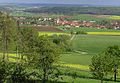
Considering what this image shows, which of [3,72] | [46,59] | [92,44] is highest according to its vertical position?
[3,72]

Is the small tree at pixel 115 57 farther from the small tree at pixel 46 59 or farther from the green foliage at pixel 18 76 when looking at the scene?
the green foliage at pixel 18 76

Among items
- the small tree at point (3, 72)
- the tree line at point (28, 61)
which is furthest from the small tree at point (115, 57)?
the small tree at point (3, 72)

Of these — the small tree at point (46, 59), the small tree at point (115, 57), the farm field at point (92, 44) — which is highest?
the small tree at point (46, 59)

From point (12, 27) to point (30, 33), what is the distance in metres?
17.1

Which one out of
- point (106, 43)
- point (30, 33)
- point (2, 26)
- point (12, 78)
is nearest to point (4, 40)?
point (2, 26)

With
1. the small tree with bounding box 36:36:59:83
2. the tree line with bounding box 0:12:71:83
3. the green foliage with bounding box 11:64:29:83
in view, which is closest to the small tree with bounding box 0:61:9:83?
the tree line with bounding box 0:12:71:83

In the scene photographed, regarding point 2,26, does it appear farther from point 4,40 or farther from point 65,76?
point 65,76

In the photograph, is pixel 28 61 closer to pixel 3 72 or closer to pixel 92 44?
pixel 3 72

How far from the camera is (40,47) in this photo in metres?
51.4

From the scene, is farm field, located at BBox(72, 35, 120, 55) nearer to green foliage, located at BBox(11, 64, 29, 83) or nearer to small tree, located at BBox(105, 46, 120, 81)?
small tree, located at BBox(105, 46, 120, 81)

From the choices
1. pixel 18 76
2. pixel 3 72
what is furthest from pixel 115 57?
pixel 3 72

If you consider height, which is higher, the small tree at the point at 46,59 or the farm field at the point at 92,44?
the small tree at the point at 46,59

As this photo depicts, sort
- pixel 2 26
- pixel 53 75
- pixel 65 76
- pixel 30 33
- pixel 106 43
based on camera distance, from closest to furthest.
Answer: pixel 53 75, pixel 65 76, pixel 2 26, pixel 30 33, pixel 106 43

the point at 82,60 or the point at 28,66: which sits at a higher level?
the point at 28,66
